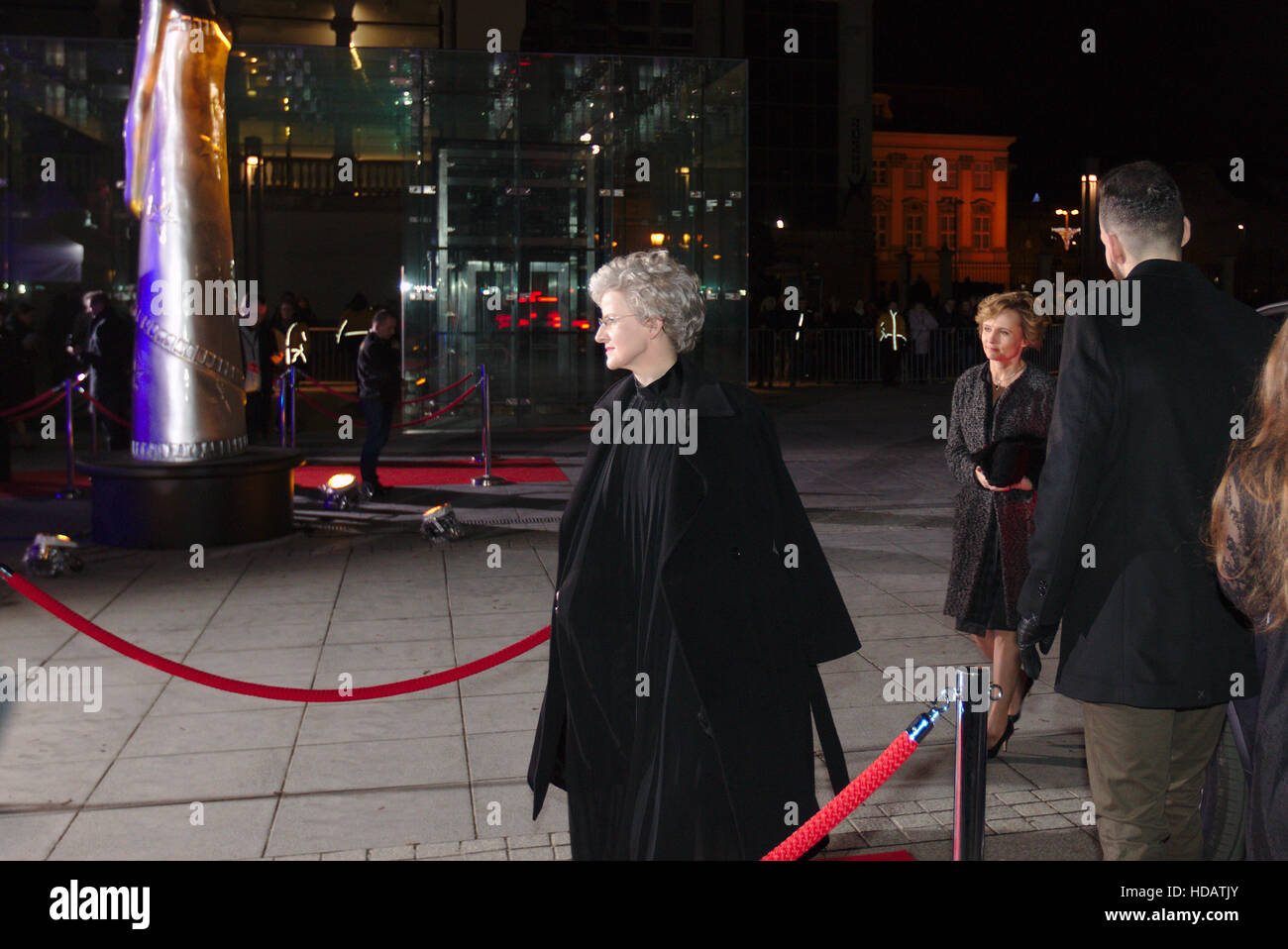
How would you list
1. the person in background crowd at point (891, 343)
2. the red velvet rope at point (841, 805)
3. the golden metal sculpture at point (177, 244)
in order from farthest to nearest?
the person in background crowd at point (891, 343) → the golden metal sculpture at point (177, 244) → the red velvet rope at point (841, 805)

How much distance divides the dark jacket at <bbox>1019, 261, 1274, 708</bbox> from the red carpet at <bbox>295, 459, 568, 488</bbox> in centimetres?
1107

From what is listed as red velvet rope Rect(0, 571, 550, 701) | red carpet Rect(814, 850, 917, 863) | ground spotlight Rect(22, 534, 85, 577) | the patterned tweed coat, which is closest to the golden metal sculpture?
ground spotlight Rect(22, 534, 85, 577)

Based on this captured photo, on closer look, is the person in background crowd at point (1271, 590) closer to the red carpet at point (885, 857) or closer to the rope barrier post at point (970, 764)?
the rope barrier post at point (970, 764)

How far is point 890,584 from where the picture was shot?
8789mm

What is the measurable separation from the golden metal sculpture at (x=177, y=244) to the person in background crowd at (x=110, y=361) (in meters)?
3.77

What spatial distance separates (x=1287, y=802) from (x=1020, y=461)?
304 centimetres

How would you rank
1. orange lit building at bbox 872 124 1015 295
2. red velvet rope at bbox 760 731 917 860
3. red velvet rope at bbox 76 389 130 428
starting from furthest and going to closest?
orange lit building at bbox 872 124 1015 295 < red velvet rope at bbox 76 389 130 428 < red velvet rope at bbox 760 731 917 860

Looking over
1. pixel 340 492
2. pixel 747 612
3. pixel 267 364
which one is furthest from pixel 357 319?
pixel 747 612

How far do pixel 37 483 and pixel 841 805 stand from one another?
1291 centimetres

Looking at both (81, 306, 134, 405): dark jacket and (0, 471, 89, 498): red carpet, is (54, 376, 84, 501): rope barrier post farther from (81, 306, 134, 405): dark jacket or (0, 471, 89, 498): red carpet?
(81, 306, 134, 405): dark jacket

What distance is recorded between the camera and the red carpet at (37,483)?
1322 cm

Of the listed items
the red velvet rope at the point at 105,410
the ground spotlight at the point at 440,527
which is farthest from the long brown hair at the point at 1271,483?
the red velvet rope at the point at 105,410

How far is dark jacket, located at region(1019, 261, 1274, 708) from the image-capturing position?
10.6 ft
